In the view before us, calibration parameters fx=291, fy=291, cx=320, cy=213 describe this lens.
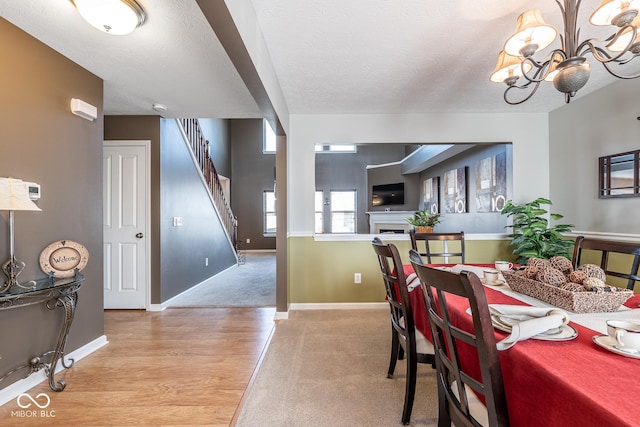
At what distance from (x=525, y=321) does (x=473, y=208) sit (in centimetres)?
443

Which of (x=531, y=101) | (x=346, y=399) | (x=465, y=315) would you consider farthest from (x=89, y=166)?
(x=531, y=101)

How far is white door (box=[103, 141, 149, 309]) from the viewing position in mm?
3443

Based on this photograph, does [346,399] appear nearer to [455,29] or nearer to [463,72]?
[455,29]

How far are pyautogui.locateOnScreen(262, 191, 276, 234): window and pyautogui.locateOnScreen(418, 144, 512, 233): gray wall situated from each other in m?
5.30

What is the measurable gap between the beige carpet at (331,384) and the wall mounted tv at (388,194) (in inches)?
212

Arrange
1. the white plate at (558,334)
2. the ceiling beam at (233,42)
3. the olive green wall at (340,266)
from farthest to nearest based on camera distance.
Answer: the olive green wall at (340,266) < the ceiling beam at (233,42) < the white plate at (558,334)

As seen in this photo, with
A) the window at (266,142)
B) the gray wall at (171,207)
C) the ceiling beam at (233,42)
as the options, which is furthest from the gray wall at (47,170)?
the window at (266,142)

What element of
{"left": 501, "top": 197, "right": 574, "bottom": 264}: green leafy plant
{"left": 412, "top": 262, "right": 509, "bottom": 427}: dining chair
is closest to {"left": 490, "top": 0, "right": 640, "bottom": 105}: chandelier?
{"left": 412, "top": 262, "right": 509, "bottom": 427}: dining chair

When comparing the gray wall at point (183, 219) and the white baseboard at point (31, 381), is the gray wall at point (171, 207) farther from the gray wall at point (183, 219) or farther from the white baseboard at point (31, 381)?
Result: the white baseboard at point (31, 381)

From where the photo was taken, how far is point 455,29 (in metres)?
1.93

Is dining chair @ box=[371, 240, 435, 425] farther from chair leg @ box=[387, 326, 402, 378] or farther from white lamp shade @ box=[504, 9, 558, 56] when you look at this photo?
white lamp shade @ box=[504, 9, 558, 56]

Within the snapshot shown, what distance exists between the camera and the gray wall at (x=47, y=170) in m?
1.81

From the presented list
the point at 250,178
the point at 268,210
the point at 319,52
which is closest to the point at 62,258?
the point at 319,52

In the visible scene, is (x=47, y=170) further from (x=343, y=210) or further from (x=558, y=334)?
(x=343, y=210)
